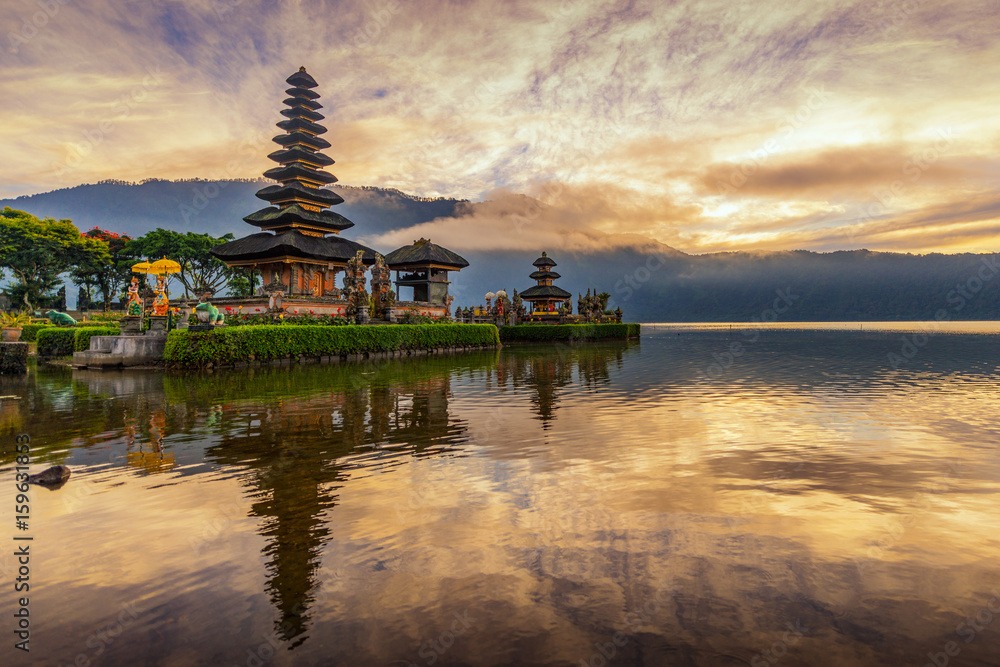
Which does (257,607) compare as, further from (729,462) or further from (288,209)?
(288,209)

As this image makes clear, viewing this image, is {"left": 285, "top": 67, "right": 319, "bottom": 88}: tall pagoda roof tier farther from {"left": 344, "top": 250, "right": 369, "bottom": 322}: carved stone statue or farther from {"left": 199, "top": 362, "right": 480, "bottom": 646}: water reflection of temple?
{"left": 199, "top": 362, "right": 480, "bottom": 646}: water reflection of temple

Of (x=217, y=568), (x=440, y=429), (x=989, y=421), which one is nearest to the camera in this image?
(x=217, y=568)

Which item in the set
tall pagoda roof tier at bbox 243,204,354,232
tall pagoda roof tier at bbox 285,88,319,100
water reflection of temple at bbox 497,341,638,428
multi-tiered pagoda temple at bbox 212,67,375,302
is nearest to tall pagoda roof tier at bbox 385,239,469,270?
multi-tiered pagoda temple at bbox 212,67,375,302

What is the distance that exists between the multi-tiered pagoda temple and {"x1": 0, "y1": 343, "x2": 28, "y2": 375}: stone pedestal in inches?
934

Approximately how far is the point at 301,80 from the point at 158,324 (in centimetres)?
4458

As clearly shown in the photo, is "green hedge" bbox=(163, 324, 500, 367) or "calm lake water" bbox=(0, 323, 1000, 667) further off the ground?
"green hedge" bbox=(163, 324, 500, 367)

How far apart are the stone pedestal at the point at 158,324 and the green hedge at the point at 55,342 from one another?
6745mm

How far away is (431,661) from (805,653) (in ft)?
7.44

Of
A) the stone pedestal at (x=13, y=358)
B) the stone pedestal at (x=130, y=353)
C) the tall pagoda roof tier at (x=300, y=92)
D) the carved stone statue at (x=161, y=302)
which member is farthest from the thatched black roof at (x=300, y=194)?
the stone pedestal at (x=13, y=358)

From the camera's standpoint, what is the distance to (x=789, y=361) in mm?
30031

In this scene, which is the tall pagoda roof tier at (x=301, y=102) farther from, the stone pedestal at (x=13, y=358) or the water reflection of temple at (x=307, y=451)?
the water reflection of temple at (x=307, y=451)

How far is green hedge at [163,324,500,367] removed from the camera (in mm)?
23172

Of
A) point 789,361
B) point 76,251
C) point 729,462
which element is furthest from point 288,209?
point 729,462

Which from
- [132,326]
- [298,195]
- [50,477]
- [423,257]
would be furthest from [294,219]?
[50,477]
